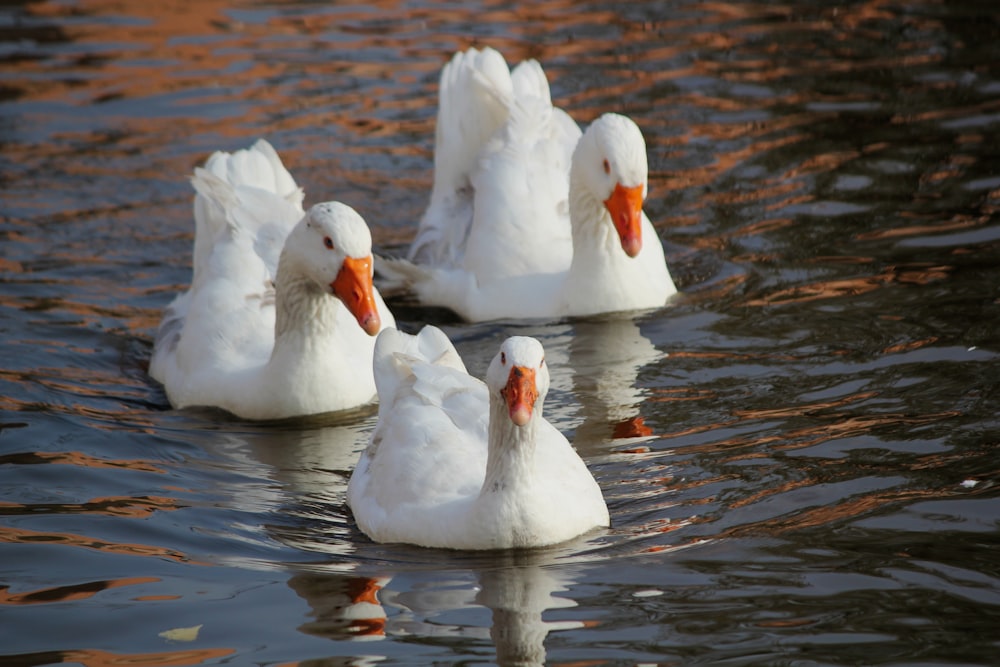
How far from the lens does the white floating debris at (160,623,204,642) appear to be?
589 cm

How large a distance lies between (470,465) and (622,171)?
320 cm

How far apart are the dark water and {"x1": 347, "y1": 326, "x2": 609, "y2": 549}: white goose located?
5.9 inches

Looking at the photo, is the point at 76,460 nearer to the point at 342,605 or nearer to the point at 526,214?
the point at 342,605

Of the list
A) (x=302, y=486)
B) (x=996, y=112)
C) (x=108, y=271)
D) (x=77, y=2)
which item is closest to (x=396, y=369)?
(x=302, y=486)

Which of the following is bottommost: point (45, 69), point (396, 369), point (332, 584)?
point (332, 584)

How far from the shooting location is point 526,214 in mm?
10602

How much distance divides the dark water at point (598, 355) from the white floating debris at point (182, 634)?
0.03 m

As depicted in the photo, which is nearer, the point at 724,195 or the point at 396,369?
the point at 396,369

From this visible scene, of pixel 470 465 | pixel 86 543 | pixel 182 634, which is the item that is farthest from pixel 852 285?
pixel 182 634

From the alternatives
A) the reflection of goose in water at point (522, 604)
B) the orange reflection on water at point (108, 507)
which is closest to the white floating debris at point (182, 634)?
the reflection of goose in water at point (522, 604)

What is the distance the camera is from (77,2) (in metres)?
18.0

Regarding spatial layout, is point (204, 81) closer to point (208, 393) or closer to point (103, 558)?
point (208, 393)

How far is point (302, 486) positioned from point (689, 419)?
2.12m

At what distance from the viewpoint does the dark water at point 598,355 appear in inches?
234
